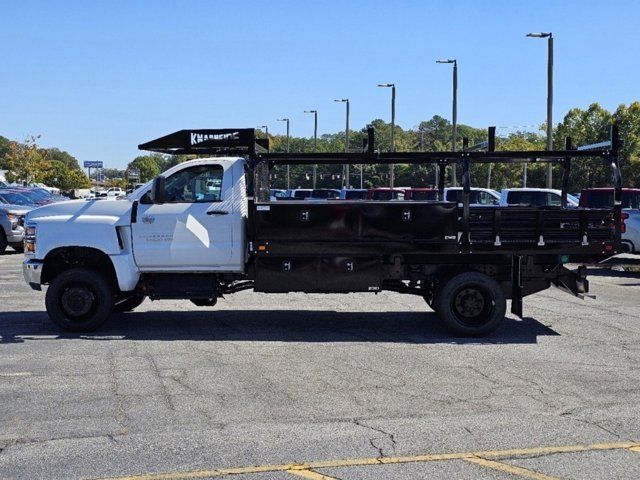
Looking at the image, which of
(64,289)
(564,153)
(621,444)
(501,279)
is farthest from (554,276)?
(64,289)

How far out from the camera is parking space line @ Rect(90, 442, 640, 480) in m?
5.75

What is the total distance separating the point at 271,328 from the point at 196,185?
2169 mm

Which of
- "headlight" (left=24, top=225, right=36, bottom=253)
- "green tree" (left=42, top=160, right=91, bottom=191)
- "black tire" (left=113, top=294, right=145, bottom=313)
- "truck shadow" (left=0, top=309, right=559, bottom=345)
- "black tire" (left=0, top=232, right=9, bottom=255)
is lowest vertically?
"truck shadow" (left=0, top=309, right=559, bottom=345)

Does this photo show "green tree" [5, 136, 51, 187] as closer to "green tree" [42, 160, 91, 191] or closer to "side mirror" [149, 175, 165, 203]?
"green tree" [42, 160, 91, 191]

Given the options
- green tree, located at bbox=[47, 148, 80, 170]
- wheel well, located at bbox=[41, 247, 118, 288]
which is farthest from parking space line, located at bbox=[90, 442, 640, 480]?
green tree, located at bbox=[47, 148, 80, 170]

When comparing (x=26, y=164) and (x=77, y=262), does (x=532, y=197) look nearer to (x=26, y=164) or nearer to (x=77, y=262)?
(x=77, y=262)

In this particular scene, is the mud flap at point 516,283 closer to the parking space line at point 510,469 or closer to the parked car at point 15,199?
the parking space line at point 510,469

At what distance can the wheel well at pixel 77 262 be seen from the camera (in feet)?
37.6

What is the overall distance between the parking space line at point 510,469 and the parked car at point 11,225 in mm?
20869

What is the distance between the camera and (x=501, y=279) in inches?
455

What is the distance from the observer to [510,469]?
19.3 ft

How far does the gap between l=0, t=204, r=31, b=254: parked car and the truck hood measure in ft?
45.9

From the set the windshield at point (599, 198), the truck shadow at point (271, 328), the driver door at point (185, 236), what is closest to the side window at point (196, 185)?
the driver door at point (185, 236)

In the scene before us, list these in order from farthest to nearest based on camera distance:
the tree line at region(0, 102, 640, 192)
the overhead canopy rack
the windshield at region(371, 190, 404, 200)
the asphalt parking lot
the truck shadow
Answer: the tree line at region(0, 102, 640, 192)
the windshield at region(371, 190, 404, 200)
the overhead canopy rack
the truck shadow
the asphalt parking lot
